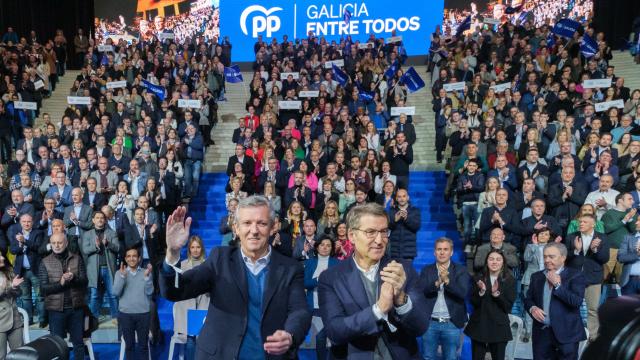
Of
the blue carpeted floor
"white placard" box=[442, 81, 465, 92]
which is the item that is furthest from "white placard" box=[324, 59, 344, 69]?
the blue carpeted floor

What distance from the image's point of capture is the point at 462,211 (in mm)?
9281

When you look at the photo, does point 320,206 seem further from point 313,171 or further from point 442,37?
point 442,37

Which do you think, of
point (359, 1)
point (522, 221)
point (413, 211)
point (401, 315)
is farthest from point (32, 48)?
point (401, 315)

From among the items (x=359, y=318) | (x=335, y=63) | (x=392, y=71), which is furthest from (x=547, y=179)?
(x=335, y=63)

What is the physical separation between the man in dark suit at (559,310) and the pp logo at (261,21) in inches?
607

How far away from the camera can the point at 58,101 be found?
53.4 feet

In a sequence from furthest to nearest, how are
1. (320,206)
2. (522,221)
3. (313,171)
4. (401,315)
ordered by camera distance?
(313,171), (320,206), (522,221), (401,315)

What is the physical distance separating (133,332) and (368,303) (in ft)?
14.1

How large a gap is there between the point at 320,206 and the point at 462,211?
215 cm

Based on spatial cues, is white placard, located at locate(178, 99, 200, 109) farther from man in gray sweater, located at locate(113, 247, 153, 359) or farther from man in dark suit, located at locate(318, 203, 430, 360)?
man in dark suit, located at locate(318, 203, 430, 360)

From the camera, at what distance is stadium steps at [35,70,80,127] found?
1525 cm

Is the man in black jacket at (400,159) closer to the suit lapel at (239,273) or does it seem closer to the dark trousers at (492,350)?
the dark trousers at (492,350)

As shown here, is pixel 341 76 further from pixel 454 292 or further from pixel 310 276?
pixel 454 292

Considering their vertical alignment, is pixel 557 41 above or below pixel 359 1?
below
